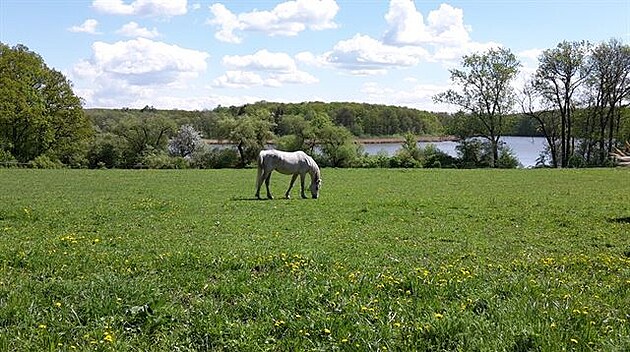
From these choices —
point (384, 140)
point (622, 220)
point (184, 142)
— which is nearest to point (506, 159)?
point (384, 140)

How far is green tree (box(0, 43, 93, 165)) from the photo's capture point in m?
56.0

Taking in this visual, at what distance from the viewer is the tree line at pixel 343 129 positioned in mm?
59406

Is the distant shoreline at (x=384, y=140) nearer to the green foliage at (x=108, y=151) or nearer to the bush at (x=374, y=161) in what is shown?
the bush at (x=374, y=161)

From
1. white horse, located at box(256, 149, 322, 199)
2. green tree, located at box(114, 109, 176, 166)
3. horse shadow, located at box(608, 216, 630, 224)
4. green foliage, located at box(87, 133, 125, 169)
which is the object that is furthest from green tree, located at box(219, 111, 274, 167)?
horse shadow, located at box(608, 216, 630, 224)

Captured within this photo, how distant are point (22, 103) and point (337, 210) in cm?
4824

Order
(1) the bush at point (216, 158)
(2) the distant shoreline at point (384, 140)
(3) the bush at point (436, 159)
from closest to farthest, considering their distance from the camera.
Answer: (3) the bush at point (436, 159)
(1) the bush at point (216, 158)
(2) the distant shoreline at point (384, 140)

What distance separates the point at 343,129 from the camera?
72375 mm

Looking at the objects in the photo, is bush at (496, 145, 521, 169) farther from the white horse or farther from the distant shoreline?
the white horse

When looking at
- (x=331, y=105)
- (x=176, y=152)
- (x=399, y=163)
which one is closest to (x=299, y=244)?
(x=399, y=163)

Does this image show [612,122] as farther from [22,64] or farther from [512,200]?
[22,64]

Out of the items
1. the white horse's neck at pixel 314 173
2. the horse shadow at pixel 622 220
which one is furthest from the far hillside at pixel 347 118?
the horse shadow at pixel 622 220

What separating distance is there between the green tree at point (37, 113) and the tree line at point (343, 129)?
10 centimetres

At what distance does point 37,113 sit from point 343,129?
35.8m

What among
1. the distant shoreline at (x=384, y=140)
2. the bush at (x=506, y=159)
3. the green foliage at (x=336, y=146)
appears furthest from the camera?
the distant shoreline at (x=384, y=140)
